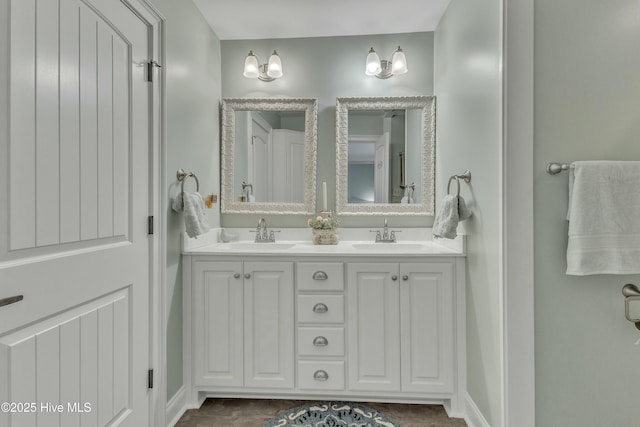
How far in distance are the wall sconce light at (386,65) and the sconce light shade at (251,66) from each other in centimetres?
80

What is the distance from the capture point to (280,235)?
243cm

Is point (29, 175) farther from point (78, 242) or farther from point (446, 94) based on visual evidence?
point (446, 94)

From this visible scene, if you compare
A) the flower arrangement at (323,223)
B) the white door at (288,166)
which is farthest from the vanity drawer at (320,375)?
the white door at (288,166)

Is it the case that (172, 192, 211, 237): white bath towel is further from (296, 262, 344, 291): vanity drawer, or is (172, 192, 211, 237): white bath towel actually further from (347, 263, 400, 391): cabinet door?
(347, 263, 400, 391): cabinet door

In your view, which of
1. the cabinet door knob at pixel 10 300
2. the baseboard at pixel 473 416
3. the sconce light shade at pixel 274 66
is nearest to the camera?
the cabinet door knob at pixel 10 300

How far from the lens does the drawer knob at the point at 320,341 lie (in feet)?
6.09

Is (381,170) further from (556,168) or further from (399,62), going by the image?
(556,168)

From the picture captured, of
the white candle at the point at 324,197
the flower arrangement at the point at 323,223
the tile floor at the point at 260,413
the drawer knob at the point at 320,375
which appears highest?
the white candle at the point at 324,197

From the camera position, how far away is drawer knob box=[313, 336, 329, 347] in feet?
6.09

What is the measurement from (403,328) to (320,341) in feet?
1.55

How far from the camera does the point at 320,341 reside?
1854 millimetres

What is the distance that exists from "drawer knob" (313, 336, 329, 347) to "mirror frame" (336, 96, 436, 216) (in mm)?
926

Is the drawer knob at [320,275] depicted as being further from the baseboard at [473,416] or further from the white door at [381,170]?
the baseboard at [473,416]

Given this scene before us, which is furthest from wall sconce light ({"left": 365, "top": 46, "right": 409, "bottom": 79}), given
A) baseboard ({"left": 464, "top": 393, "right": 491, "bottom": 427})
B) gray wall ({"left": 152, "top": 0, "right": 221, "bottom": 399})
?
baseboard ({"left": 464, "top": 393, "right": 491, "bottom": 427})
